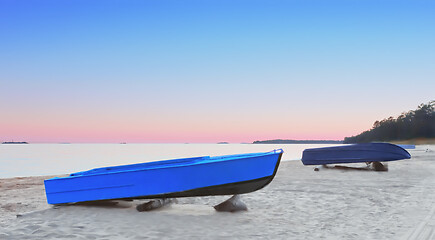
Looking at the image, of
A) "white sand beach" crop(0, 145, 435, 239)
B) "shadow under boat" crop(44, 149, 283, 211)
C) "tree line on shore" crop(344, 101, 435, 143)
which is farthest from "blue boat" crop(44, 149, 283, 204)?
"tree line on shore" crop(344, 101, 435, 143)

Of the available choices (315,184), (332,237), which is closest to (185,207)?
(332,237)

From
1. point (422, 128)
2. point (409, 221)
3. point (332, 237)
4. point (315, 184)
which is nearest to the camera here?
point (332, 237)

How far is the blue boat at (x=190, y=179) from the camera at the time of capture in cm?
682

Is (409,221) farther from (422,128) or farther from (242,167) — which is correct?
(422,128)

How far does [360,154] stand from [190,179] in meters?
12.8

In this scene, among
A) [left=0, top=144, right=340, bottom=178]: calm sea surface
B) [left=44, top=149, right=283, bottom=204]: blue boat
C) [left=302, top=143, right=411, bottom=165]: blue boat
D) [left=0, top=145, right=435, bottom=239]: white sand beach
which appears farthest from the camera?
[left=0, top=144, right=340, bottom=178]: calm sea surface

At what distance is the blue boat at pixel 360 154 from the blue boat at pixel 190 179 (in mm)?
11672

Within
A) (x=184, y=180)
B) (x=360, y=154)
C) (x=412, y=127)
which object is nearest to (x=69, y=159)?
(x=360, y=154)

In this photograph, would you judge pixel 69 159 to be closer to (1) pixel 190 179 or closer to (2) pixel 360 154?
(2) pixel 360 154

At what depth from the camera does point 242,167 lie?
6.85m

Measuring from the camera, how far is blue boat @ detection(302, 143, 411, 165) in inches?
666

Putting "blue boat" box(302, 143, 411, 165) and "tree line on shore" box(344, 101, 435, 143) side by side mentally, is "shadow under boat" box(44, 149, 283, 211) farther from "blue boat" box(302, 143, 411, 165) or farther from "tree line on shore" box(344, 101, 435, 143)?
"tree line on shore" box(344, 101, 435, 143)

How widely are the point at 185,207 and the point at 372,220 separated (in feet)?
11.7

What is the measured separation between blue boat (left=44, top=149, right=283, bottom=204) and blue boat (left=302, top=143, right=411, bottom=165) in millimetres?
11672
